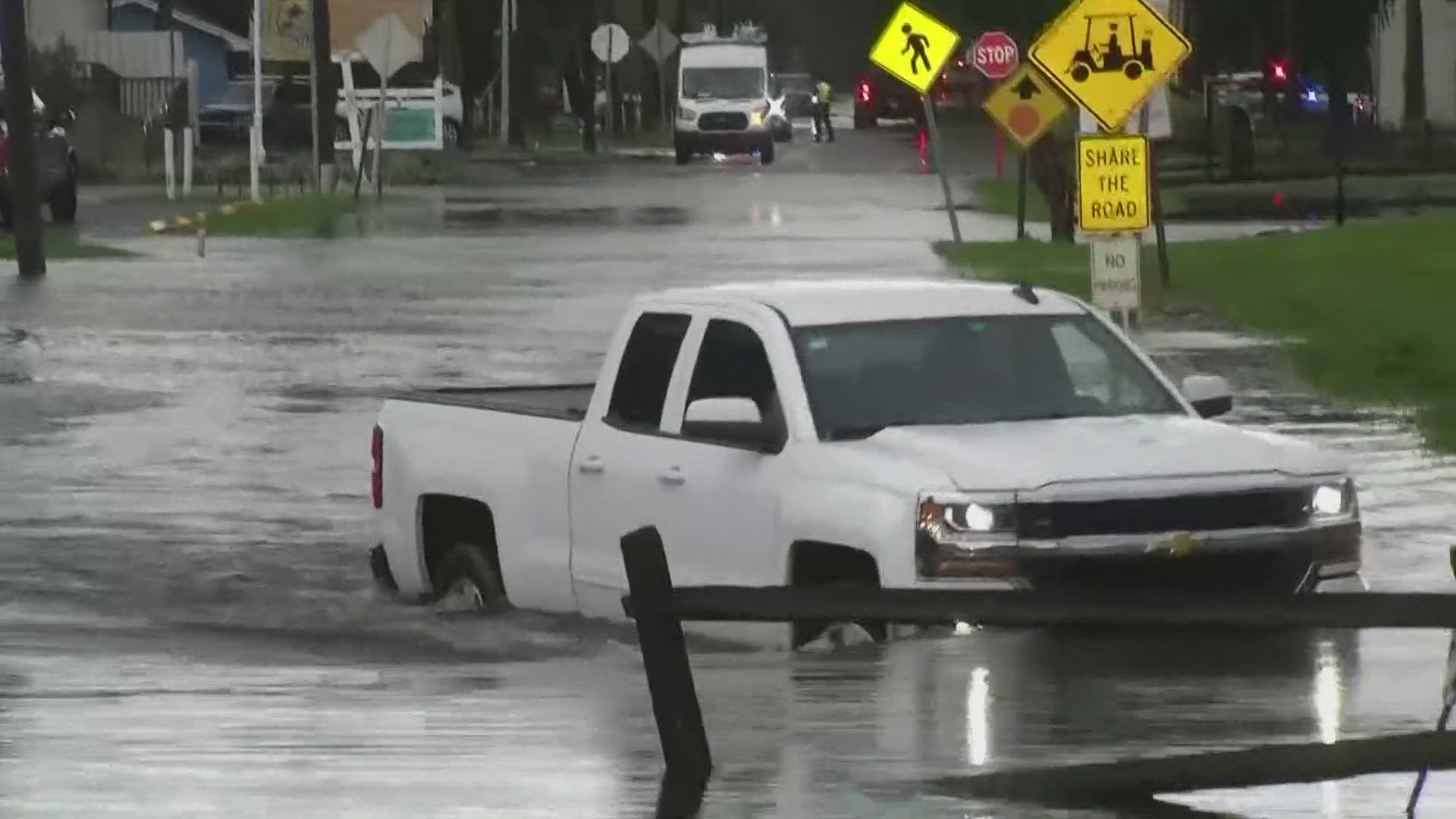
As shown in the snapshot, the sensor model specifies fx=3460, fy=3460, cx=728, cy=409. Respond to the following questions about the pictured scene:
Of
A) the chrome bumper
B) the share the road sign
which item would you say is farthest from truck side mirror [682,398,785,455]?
the share the road sign

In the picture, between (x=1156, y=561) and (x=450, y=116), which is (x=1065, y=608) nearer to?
(x=1156, y=561)

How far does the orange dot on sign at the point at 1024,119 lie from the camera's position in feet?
116

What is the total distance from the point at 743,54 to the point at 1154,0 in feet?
171

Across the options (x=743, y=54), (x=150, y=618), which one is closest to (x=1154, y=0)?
(x=150, y=618)

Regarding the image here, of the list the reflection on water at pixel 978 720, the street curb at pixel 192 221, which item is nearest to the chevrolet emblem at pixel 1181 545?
the reflection on water at pixel 978 720

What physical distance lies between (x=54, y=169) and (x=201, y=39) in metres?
65.1

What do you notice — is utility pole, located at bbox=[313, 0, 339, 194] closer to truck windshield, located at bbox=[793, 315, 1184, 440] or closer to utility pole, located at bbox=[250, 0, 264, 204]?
utility pole, located at bbox=[250, 0, 264, 204]

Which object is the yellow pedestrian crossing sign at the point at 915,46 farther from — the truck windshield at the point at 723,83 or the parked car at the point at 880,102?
the parked car at the point at 880,102

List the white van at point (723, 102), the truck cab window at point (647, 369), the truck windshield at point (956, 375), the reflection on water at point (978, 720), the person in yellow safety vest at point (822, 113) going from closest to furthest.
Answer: the reflection on water at point (978, 720), the truck windshield at point (956, 375), the truck cab window at point (647, 369), the white van at point (723, 102), the person in yellow safety vest at point (822, 113)

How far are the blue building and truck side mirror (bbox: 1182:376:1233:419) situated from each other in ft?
310

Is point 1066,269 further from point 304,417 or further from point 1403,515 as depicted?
point 1403,515

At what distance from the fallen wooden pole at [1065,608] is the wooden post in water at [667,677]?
0.09m

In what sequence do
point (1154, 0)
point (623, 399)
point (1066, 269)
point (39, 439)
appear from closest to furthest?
point (623, 399)
point (39, 439)
point (1154, 0)
point (1066, 269)

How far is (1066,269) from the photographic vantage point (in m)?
33.7
